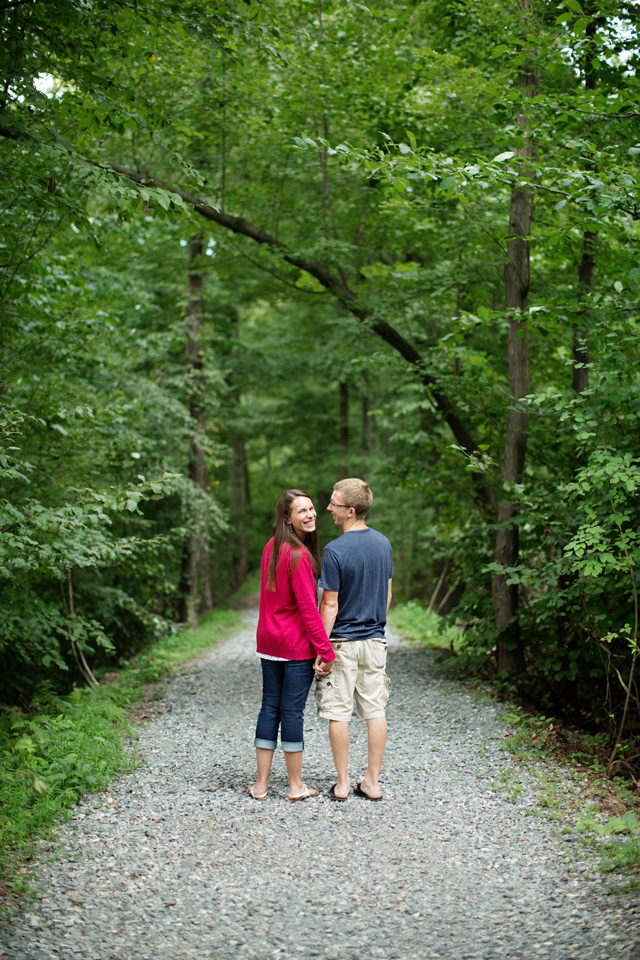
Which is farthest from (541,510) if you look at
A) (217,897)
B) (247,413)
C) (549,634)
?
(247,413)

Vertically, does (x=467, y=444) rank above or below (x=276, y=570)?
above

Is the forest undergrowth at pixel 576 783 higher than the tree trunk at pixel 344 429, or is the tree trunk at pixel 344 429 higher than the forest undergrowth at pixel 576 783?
the tree trunk at pixel 344 429

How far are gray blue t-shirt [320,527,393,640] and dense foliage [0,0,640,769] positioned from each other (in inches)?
54.5

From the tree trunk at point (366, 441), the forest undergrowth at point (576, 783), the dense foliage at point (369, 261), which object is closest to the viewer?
the forest undergrowth at point (576, 783)

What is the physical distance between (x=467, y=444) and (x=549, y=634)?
303 centimetres

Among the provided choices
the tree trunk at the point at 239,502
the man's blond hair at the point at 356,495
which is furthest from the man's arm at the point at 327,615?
the tree trunk at the point at 239,502

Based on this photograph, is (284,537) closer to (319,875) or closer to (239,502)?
(319,875)

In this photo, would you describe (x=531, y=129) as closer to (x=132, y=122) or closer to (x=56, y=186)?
(x=132, y=122)

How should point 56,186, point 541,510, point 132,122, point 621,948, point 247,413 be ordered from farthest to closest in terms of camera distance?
point 247,413, point 541,510, point 56,186, point 132,122, point 621,948

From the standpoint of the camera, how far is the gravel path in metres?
3.03

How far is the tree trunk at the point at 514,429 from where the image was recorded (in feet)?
25.2

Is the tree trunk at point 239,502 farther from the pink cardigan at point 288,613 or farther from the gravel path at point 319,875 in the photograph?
the pink cardigan at point 288,613

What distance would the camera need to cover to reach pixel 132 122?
526cm

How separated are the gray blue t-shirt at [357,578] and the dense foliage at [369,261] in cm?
139
